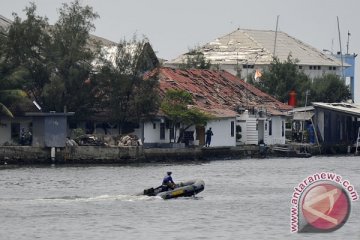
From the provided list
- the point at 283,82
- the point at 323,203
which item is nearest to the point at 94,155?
the point at 283,82

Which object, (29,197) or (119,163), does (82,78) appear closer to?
(119,163)

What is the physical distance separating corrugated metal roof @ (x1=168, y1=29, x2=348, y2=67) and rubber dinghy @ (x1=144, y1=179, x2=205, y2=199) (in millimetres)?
79998

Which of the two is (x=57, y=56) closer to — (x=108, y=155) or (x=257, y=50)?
(x=108, y=155)

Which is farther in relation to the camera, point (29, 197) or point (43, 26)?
point (43, 26)

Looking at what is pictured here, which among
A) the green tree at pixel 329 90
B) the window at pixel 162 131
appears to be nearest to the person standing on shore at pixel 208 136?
the window at pixel 162 131

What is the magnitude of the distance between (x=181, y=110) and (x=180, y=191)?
32.2 m

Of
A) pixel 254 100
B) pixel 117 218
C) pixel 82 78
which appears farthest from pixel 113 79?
pixel 117 218

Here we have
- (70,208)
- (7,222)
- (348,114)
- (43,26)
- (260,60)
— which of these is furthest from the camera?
(260,60)

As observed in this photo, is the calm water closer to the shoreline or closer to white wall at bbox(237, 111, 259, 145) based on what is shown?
the shoreline

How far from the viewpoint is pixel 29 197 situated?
55.6 metres

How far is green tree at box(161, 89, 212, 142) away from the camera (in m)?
86.5

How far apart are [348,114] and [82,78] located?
25.6 m

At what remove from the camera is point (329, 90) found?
400 ft

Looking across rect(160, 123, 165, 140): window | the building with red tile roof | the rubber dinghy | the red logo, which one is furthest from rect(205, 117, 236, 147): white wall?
the red logo
